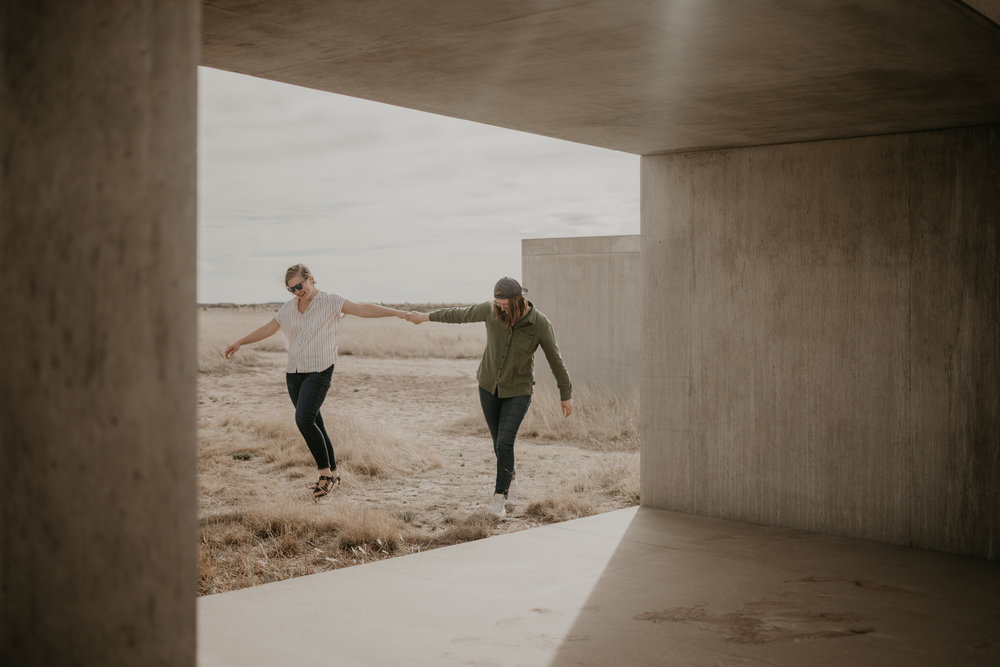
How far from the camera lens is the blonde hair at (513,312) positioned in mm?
7355

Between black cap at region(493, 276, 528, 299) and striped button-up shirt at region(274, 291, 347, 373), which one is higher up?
black cap at region(493, 276, 528, 299)

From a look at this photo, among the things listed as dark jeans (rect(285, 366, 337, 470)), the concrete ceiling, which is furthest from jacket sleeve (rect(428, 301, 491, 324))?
the concrete ceiling

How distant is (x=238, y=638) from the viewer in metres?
4.40

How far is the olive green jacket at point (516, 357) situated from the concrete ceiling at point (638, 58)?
179cm

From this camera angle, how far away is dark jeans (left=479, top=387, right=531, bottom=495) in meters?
7.35

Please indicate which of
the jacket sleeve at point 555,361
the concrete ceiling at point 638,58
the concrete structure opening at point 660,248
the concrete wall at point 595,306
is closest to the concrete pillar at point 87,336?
the concrete structure opening at point 660,248

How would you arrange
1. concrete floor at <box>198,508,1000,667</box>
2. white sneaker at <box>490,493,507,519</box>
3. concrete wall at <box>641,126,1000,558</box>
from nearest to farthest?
concrete floor at <box>198,508,1000,667</box>
concrete wall at <box>641,126,1000,558</box>
white sneaker at <box>490,493,507,519</box>

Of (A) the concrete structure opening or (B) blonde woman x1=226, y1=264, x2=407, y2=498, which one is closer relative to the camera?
(A) the concrete structure opening

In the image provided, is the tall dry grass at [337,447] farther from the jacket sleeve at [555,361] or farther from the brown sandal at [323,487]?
the jacket sleeve at [555,361]

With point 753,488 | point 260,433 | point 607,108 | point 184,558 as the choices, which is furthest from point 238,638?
point 260,433

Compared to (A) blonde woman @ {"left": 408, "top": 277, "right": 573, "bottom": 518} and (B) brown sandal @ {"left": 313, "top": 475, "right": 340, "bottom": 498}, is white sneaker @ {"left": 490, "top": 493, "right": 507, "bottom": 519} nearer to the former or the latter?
(A) blonde woman @ {"left": 408, "top": 277, "right": 573, "bottom": 518}

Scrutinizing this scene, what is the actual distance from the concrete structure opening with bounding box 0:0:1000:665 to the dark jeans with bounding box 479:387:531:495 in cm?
109

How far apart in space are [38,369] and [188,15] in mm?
776

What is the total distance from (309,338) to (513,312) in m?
1.77
